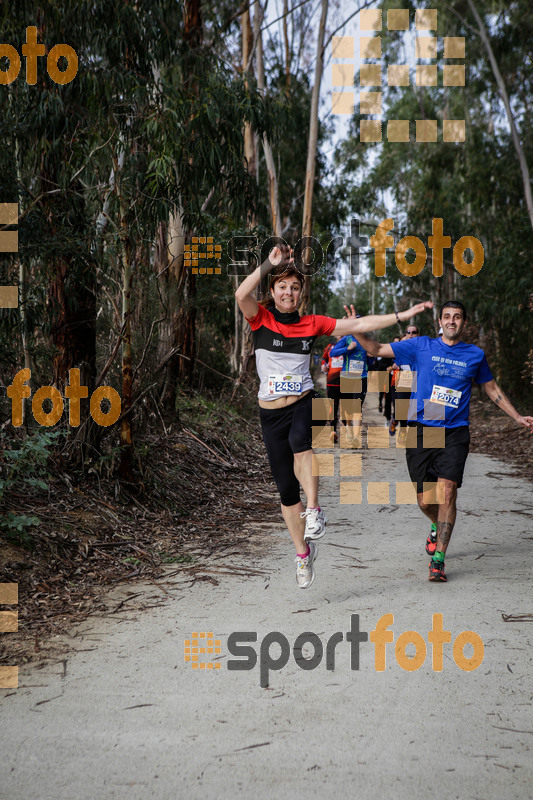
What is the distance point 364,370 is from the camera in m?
13.5

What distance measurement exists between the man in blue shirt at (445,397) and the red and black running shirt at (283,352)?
78 cm

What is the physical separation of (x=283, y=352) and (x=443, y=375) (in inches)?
55.7

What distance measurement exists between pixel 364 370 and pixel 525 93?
12.7 metres

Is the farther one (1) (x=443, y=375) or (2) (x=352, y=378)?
(2) (x=352, y=378)

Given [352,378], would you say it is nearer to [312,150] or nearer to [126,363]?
[126,363]

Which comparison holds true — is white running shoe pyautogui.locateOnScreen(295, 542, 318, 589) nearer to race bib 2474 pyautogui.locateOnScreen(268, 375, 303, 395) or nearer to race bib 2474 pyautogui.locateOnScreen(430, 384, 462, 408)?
race bib 2474 pyautogui.locateOnScreen(268, 375, 303, 395)

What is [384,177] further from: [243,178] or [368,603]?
[368,603]

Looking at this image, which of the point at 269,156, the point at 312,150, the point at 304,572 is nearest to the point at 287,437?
the point at 304,572

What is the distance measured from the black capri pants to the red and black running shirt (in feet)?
0.36

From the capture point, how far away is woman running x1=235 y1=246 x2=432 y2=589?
5395mm

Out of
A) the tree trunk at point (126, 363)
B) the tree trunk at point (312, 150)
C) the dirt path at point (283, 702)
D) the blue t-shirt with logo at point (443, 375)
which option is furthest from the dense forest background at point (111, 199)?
the tree trunk at point (312, 150)

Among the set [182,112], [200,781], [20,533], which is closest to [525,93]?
[182,112]

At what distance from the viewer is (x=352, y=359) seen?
13203mm

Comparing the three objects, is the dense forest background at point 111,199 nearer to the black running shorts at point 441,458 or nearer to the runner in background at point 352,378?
the runner in background at point 352,378
